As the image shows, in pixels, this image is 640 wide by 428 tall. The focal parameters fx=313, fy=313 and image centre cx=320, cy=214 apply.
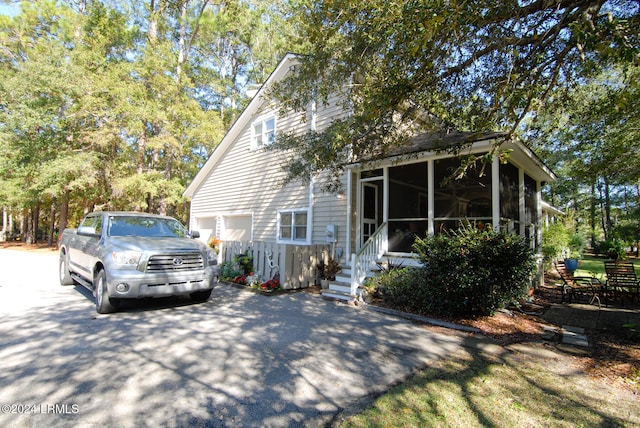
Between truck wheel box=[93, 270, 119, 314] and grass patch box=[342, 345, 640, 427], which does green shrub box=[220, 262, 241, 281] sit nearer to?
truck wheel box=[93, 270, 119, 314]

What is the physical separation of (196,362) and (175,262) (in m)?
2.53

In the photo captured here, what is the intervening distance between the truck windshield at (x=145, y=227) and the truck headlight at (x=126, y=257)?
3.19 feet

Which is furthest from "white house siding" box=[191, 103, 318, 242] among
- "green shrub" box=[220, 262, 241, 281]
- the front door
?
"green shrub" box=[220, 262, 241, 281]

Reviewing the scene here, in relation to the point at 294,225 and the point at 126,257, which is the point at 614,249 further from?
the point at 126,257

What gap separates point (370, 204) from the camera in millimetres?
10133

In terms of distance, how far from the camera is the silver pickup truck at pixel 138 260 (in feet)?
17.6

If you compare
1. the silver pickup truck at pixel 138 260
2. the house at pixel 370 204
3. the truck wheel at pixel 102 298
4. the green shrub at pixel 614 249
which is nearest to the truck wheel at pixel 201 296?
the silver pickup truck at pixel 138 260

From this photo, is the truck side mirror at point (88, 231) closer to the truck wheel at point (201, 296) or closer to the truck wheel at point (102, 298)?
the truck wheel at point (102, 298)

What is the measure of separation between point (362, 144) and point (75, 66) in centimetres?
1789

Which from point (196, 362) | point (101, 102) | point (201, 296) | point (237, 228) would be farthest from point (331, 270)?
point (101, 102)

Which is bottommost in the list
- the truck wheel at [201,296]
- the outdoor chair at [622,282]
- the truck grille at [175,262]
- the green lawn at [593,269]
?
the green lawn at [593,269]

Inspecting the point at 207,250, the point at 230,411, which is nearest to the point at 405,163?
the point at 207,250

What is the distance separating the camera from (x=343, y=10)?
5438 mm

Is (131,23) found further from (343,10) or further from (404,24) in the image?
(404,24)
